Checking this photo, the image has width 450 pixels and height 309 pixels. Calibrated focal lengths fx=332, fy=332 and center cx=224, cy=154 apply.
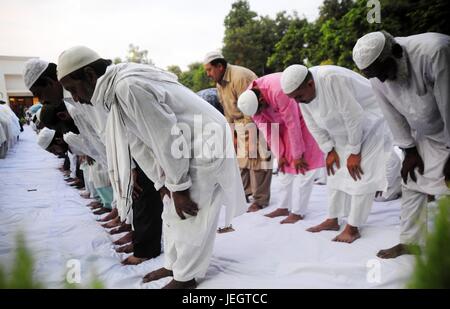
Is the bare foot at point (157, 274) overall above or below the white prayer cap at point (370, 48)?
below

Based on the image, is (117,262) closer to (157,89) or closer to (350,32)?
(157,89)

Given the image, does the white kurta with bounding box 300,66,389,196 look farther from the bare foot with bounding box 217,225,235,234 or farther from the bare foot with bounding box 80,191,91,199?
the bare foot with bounding box 80,191,91,199

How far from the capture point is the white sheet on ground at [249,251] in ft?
6.25

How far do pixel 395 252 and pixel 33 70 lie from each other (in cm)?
289

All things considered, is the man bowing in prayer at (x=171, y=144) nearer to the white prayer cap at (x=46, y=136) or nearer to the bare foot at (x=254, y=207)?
the bare foot at (x=254, y=207)

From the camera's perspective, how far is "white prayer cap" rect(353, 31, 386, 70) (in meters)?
1.82

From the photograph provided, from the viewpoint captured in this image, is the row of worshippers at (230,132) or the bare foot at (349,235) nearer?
the row of worshippers at (230,132)

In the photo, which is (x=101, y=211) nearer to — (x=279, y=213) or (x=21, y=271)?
(x=279, y=213)

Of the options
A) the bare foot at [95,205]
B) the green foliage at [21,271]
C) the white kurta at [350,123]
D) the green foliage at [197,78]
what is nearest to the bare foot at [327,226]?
the white kurta at [350,123]

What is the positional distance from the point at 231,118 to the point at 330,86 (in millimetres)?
1603

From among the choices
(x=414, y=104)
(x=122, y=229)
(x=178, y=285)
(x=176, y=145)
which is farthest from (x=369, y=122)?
(x=122, y=229)

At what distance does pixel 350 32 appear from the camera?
4.58 metres
